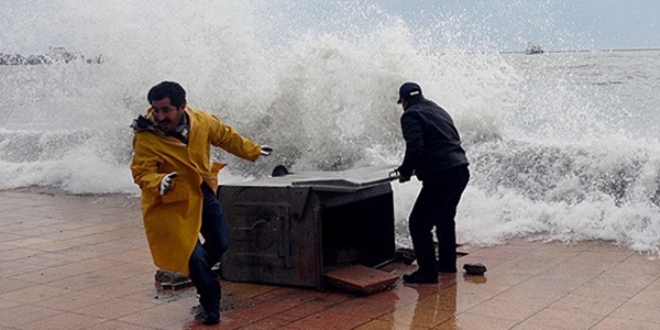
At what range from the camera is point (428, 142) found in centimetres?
653

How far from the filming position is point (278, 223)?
6.38 metres

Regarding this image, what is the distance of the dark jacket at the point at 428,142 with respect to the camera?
6391mm

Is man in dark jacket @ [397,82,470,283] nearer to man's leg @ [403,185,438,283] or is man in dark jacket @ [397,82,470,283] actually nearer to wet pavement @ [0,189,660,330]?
man's leg @ [403,185,438,283]

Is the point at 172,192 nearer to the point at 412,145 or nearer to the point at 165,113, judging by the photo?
the point at 165,113

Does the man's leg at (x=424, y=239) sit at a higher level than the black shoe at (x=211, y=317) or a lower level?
higher

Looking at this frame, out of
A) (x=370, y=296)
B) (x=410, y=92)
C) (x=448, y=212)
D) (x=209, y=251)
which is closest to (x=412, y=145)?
(x=410, y=92)

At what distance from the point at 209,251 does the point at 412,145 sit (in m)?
A: 1.87

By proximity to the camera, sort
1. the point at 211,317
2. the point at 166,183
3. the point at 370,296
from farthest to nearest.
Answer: the point at 370,296
the point at 211,317
the point at 166,183

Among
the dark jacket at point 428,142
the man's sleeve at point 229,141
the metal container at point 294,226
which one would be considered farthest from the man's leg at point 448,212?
the man's sleeve at point 229,141

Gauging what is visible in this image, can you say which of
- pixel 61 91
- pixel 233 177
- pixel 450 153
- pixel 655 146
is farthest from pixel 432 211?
pixel 61 91

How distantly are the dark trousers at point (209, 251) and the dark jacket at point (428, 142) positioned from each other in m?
1.66

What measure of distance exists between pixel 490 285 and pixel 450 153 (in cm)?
113

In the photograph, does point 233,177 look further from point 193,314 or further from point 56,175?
point 193,314

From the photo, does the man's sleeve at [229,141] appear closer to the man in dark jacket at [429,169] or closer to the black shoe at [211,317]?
the black shoe at [211,317]
